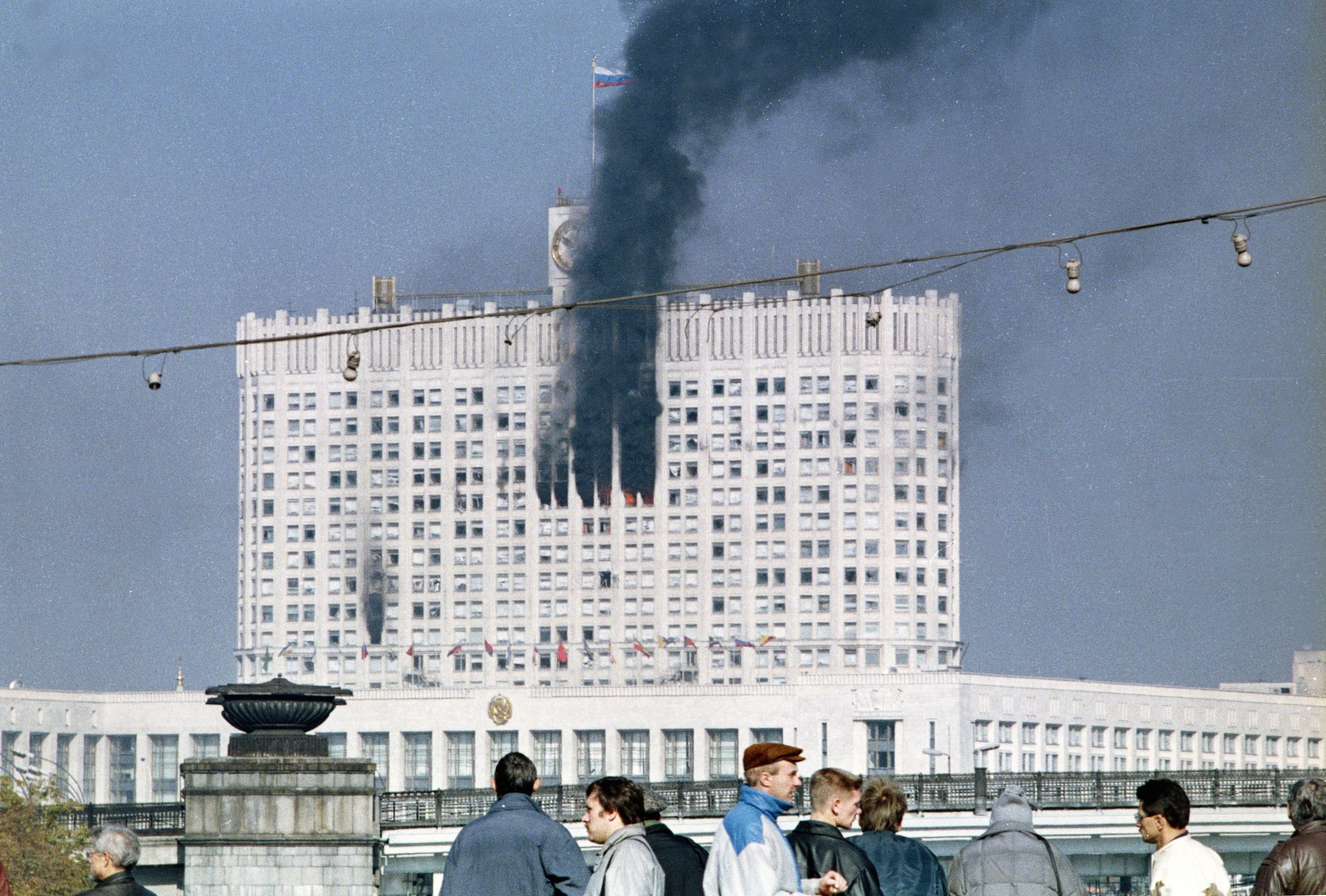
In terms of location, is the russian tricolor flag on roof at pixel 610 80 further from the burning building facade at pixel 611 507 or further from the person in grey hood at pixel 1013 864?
the person in grey hood at pixel 1013 864

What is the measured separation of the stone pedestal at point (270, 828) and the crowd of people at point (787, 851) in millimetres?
14280

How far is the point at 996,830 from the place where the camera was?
1435cm

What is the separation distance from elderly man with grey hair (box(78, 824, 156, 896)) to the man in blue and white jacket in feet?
11.9

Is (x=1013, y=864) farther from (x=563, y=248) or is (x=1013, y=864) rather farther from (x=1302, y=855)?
(x=563, y=248)

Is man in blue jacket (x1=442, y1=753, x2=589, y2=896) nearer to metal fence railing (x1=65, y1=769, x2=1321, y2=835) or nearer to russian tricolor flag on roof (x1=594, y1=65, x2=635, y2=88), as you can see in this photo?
metal fence railing (x1=65, y1=769, x2=1321, y2=835)

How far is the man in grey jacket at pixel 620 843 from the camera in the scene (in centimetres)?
1177

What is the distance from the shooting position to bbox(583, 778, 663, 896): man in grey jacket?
1177cm

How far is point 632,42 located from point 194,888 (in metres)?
147

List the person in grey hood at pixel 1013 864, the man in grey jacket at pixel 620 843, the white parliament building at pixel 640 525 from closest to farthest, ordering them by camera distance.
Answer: the man in grey jacket at pixel 620 843 < the person in grey hood at pixel 1013 864 < the white parliament building at pixel 640 525

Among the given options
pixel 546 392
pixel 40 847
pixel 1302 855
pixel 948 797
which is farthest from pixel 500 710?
pixel 1302 855

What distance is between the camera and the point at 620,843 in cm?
1185

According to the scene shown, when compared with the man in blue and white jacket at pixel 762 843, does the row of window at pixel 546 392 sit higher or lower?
higher

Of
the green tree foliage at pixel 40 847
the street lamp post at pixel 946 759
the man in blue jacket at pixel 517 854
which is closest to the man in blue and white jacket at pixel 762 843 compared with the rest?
the man in blue jacket at pixel 517 854

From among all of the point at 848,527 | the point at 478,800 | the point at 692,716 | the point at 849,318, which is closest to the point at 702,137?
the point at 849,318
